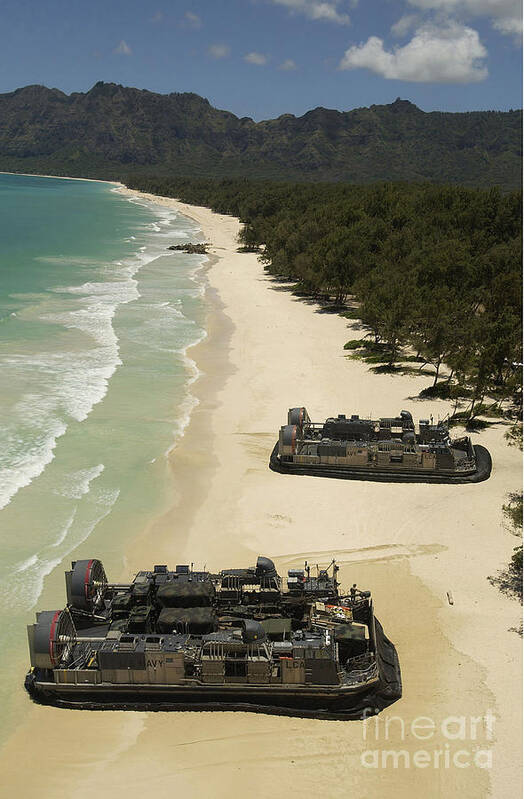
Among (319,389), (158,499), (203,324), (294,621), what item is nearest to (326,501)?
(158,499)

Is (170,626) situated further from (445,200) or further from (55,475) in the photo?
(445,200)

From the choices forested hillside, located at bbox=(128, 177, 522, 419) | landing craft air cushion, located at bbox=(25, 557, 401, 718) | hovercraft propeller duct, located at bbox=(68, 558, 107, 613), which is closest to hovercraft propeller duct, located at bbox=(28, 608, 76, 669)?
landing craft air cushion, located at bbox=(25, 557, 401, 718)

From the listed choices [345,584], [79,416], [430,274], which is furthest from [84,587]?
[430,274]

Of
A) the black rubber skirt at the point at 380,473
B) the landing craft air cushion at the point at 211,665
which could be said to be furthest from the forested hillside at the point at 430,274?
the landing craft air cushion at the point at 211,665

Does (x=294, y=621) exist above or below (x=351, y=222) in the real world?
below

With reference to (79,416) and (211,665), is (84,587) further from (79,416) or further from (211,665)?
(79,416)

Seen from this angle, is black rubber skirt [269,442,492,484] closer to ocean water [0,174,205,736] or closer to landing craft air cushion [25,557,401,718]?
ocean water [0,174,205,736]
